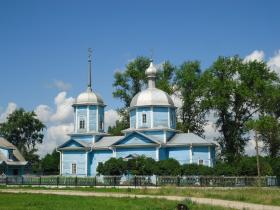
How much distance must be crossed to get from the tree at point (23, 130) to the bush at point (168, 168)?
114ft

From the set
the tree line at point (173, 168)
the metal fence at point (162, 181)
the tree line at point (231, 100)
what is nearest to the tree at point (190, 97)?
the tree line at point (231, 100)

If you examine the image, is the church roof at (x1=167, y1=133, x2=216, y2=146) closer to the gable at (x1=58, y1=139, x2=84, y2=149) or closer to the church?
the church

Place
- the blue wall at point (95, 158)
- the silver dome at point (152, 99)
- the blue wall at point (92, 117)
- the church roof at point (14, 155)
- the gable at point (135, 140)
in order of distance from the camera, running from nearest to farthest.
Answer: the gable at point (135, 140)
the silver dome at point (152, 99)
the blue wall at point (95, 158)
the blue wall at point (92, 117)
the church roof at point (14, 155)

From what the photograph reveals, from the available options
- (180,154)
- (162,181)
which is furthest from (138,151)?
(162,181)

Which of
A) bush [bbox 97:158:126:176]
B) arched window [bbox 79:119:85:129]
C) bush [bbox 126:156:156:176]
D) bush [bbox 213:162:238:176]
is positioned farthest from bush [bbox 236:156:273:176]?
arched window [bbox 79:119:85:129]

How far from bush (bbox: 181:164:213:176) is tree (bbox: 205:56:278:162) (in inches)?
395

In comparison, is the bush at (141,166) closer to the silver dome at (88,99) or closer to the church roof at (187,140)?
the church roof at (187,140)

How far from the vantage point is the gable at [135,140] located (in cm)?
3973

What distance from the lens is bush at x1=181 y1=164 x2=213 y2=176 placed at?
3503 cm

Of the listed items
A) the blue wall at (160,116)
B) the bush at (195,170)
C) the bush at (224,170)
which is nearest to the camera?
the bush at (195,170)

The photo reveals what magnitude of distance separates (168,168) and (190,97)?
1669 cm

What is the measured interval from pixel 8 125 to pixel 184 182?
40524mm

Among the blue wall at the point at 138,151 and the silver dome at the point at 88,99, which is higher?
the silver dome at the point at 88,99

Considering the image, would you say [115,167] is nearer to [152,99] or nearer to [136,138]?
[136,138]
